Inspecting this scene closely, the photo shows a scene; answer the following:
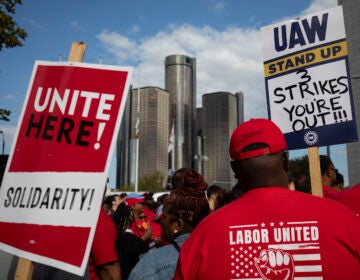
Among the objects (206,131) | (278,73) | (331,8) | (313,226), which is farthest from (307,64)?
(206,131)

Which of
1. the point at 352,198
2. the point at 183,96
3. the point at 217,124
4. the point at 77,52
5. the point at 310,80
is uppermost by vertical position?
the point at 183,96

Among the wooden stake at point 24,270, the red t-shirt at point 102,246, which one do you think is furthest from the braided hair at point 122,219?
the wooden stake at point 24,270

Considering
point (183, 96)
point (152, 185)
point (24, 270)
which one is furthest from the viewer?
point (183, 96)

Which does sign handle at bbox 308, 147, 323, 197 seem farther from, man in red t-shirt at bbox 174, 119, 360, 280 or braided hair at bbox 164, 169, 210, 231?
man in red t-shirt at bbox 174, 119, 360, 280

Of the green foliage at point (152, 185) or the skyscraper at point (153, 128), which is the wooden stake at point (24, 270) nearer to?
the green foliage at point (152, 185)

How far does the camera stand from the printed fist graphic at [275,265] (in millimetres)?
1511

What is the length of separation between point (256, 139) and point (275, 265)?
54 centimetres

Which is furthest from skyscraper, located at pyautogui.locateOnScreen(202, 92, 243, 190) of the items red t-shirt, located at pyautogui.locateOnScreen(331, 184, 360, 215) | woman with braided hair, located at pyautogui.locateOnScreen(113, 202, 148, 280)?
red t-shirt, located at pyautogui.locateOnScreen(331, 184, 360, 215)

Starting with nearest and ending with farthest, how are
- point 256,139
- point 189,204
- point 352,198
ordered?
point 256,139 < point 189,204 < point 352,198

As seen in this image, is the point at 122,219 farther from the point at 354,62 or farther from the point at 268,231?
the point at 354,62

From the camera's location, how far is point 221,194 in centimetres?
544

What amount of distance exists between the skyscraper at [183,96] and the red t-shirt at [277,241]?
103954 mm

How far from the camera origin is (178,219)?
2.50 meters

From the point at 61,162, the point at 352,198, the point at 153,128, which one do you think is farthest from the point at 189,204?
the point at 153,128
